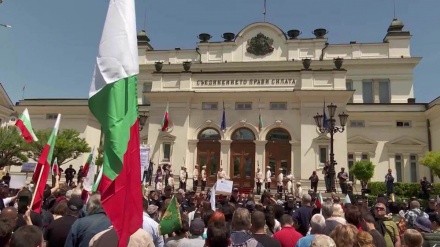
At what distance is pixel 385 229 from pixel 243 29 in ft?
119

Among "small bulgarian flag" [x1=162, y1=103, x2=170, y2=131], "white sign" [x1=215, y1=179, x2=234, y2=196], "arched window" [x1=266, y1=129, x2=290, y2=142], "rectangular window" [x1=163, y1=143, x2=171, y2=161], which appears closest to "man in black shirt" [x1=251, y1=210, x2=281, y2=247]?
"white sign" [x1=215, y1=179, x2=234, y2=196]

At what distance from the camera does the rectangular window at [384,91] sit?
40500 millimetres

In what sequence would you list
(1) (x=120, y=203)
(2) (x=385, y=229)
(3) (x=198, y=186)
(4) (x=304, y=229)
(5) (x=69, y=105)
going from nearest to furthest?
(1) (x=120, y=203) < (2) (x=385, y=229) < (4) (x=304, y=229) < (3) (x=198, y=186) < (5) (x=69, y=105)

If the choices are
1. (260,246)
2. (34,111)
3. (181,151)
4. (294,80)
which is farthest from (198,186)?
(260,246)

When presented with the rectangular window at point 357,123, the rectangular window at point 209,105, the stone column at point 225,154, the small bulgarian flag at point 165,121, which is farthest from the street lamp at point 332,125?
the rectangular window at point 357,123

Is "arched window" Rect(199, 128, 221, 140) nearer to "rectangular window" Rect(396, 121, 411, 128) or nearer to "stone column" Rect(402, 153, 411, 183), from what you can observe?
"rectangular window" Rect(396, 121, 411, 128)

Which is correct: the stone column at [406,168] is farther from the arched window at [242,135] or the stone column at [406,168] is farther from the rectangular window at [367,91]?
the arched window at [242,135]

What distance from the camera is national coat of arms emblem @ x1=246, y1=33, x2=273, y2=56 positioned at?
4100 cm

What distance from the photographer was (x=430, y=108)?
3406 cm

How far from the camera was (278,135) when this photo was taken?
102 feet

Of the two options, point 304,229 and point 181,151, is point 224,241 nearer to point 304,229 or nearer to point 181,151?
point 304,229

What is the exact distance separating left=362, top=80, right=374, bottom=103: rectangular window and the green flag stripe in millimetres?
40782

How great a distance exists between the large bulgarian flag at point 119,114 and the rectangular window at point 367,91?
40704 millimetres

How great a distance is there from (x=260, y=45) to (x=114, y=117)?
38794 millimetres
